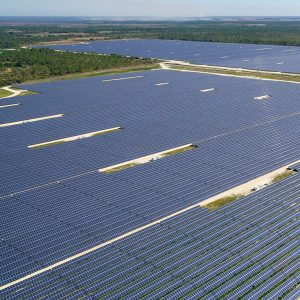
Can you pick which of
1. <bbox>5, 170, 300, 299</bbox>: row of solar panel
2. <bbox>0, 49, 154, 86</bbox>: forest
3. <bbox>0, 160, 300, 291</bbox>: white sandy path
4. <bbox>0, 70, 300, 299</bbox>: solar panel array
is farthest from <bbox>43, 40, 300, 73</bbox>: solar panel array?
<bbox>5, 170, 300, 299</bbox>: row of solar panel

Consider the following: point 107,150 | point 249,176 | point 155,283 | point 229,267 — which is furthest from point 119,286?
point 107,150

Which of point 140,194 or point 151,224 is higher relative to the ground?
point 140,194

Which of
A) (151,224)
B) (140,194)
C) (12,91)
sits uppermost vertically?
(12,91)

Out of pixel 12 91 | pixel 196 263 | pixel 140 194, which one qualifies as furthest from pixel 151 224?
pixel 12 91

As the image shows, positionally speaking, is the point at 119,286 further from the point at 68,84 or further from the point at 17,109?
the point at 68,84

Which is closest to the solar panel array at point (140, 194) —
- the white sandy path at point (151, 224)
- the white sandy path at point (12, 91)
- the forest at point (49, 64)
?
the white sandy path at point (151, 224)

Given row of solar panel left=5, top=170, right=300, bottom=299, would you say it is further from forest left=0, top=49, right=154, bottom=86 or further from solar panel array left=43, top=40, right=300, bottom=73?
solar panel array left=43, top=40, right=300, bottom=73

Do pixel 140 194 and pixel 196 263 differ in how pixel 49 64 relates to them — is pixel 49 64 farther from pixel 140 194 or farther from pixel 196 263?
pixel 196 263

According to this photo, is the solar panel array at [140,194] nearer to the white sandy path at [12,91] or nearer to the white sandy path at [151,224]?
the white sandy path at [151,224]

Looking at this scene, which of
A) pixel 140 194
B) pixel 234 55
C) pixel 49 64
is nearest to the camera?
pixel 140 194

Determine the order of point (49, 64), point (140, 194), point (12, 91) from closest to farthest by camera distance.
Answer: point (140, 194) < point (12, 91) < point (49, 64)
